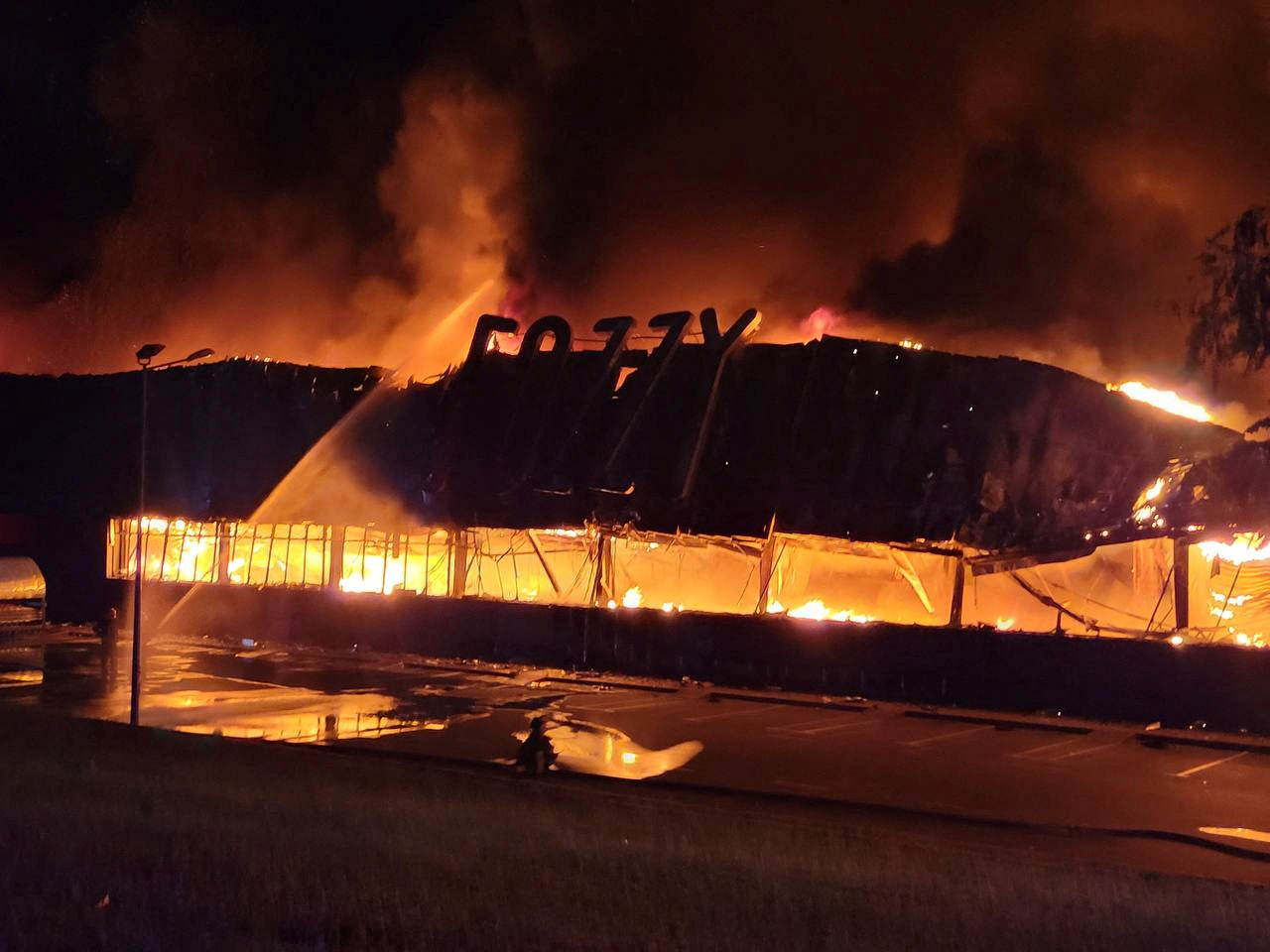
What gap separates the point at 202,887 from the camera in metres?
6.98

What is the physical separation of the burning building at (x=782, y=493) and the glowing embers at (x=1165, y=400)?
14cm

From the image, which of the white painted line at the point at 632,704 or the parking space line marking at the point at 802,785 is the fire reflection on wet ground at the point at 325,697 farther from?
the parking space line marking at the point at 802,785

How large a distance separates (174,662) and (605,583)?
28.7 feet

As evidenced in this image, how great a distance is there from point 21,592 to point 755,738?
18.6 meters

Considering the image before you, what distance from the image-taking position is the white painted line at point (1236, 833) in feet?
34.7

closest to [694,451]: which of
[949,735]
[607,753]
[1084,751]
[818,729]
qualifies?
[818,729]

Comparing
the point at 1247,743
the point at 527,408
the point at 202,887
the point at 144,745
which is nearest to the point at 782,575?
the point at 527,408

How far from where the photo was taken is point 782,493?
878 inches

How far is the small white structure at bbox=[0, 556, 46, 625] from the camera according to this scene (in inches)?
1022

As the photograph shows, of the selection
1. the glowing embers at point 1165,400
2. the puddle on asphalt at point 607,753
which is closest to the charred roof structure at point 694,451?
the glowing embers at point 1165,400

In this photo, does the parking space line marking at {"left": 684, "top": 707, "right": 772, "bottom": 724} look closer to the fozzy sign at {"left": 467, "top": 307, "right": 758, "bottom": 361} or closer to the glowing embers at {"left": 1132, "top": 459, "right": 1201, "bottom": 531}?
the glowing embers at {"left": 1132, "top": 459, "right": 1201, "bottom": 531}

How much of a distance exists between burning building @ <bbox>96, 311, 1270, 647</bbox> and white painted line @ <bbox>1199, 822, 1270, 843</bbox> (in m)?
8.34

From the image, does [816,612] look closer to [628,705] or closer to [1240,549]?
[628,705]

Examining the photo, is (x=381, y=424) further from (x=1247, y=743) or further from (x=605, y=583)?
(x=1247, y=743)
